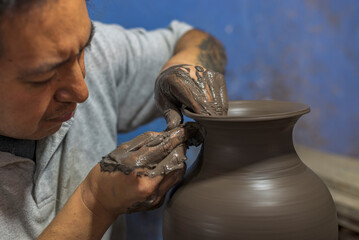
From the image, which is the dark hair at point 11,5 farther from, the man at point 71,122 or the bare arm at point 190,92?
the bare arm at point 190,92

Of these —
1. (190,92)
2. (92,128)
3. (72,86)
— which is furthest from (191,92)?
(92,128)

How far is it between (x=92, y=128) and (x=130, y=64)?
0.31m

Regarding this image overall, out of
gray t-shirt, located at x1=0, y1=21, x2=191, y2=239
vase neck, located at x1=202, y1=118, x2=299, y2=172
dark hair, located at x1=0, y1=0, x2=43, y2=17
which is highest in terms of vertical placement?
dark hair, located at x1=0, y1=0, x2=43, y2=17

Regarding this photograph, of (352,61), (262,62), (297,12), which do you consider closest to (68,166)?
(262,62)

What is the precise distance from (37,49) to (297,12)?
197cm

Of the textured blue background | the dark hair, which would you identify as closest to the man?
the dark hair

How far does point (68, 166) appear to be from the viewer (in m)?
1.32

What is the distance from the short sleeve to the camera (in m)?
1.48

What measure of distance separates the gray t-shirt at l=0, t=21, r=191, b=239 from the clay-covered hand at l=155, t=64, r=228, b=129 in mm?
371

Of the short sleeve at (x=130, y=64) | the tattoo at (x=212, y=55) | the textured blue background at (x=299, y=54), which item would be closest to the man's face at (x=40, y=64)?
the short sleeve at (x=130, y=64)

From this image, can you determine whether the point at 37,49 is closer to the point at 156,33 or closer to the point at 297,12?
the point at 156,33

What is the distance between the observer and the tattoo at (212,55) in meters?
1.49

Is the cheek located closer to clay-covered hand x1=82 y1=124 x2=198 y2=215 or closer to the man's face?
the man's face

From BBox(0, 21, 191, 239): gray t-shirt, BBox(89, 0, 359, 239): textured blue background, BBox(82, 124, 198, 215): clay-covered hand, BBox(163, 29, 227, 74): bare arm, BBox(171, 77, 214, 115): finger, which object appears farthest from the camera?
BBox(89, 0, 359, 239): textured blue background
